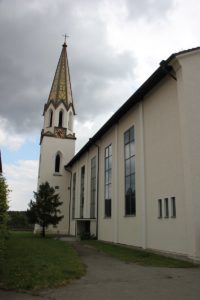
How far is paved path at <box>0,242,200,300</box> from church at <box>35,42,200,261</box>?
3030mm

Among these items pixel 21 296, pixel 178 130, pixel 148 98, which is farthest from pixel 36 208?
pixel 21 296

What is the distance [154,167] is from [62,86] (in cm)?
2925

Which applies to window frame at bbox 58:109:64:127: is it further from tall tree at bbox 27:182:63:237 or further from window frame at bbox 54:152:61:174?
tall tree at bbox 27:182:63:237

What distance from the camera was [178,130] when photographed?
13.8 metres

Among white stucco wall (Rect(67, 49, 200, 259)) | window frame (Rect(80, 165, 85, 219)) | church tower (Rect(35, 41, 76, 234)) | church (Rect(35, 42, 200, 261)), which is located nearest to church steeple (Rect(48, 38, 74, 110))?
church tower (Rect(35, 41, 76, 234))

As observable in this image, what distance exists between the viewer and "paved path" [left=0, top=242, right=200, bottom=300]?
6359mm

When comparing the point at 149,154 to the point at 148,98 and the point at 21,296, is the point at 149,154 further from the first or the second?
the point at 21,296

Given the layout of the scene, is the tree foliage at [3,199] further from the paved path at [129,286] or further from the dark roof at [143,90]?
the dark roof at [143,90]

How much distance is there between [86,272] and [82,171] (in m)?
23.9

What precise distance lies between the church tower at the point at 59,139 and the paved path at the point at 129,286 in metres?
28.8

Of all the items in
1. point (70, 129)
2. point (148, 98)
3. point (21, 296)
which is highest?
point (70, 129)

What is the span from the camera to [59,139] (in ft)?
132

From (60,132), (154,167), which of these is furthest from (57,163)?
(154,167)

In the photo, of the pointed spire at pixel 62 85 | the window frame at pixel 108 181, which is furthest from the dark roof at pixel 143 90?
the pointed spire at pixel 62 85
